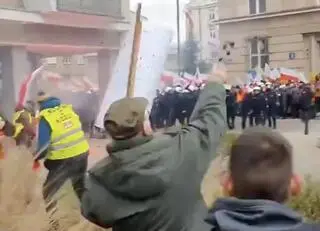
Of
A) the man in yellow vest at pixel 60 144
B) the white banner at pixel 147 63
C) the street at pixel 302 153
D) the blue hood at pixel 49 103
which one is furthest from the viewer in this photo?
Answer: the white banner at pixel 147 63

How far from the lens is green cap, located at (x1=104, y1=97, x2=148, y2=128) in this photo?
334 cm

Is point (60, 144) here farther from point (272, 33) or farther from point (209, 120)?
point (272, 33)

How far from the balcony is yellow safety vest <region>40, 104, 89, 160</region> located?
18.3m

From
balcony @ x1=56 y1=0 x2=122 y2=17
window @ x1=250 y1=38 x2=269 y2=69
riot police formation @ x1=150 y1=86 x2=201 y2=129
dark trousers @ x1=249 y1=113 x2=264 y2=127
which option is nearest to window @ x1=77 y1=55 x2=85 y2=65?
riot police formation @ x1=150 y1=86 x2=201 y2=129

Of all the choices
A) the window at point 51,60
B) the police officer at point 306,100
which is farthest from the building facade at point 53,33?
the police officer at point 306,100

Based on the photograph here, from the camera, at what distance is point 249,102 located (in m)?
28.6

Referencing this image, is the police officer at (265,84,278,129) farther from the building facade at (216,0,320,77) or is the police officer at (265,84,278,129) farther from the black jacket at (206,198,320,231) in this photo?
the black jacket at (206,198,320,231)

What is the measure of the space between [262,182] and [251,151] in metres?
0.11

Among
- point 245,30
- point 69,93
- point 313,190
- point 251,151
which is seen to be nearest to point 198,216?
point 251,151

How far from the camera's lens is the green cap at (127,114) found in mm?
3336

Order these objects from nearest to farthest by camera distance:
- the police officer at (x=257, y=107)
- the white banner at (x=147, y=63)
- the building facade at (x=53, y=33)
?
1. the white banner at (x=147, y=63)
2. the building facade at (x=53, y=33)
3. the police officer at (x=257, y=107)

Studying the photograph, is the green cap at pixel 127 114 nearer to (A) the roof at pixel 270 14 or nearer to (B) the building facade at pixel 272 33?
(B) the building facade at pixel 272 33

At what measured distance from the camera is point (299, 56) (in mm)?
43062

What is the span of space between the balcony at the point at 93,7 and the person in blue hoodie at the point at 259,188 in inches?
Answer: 915
